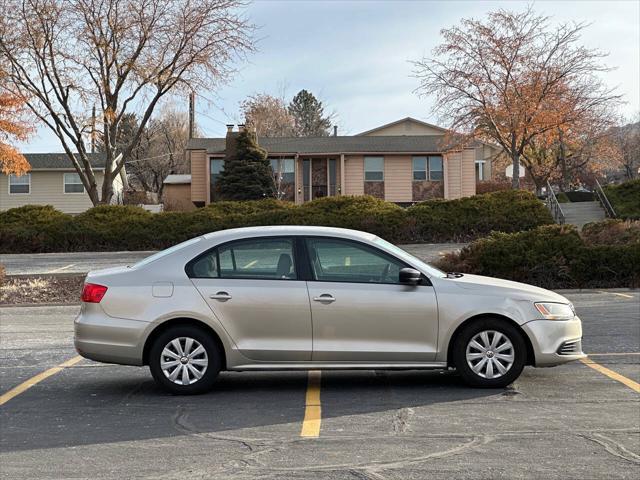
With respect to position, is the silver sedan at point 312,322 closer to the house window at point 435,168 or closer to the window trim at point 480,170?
A: the house window at point 435,168

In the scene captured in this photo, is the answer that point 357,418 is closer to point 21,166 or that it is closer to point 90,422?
point 90,422

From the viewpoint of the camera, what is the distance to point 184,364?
281 inches

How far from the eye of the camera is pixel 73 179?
4819 centimetres

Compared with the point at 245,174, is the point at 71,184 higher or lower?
higher

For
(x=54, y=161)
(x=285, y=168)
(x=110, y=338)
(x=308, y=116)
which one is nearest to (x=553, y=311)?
(x=110, y=338)

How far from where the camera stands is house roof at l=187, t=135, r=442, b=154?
43844 millimetres

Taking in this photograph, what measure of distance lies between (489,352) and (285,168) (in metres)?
38.1

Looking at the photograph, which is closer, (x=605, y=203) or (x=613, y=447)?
(x=613, y=447)

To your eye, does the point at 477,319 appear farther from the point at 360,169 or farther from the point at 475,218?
the point at 360,169

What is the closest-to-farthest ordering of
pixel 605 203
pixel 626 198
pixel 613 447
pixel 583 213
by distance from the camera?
pixel 613 447
pixel 605 203
pixel 626 198
pixel 583 213

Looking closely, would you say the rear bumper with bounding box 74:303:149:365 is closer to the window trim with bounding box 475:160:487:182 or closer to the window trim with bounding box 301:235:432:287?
the window trim with bounding box 301:235:432:287

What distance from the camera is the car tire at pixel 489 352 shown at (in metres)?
7.14

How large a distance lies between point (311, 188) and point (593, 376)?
37547 millimetres

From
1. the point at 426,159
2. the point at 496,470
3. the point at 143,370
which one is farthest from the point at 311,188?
the point at 496,470
